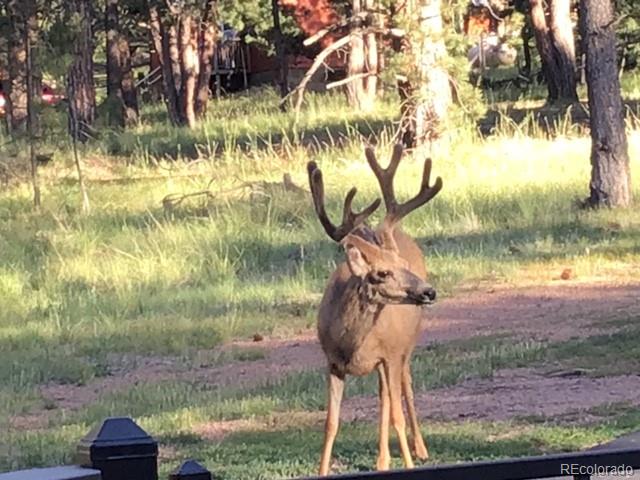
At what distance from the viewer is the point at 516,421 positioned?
8344 mm

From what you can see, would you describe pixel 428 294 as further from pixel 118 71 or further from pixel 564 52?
pixel 118 71

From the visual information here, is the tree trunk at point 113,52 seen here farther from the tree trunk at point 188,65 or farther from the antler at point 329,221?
the antler at point 329,221

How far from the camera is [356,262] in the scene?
6555mm

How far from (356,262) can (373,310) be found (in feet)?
0.85

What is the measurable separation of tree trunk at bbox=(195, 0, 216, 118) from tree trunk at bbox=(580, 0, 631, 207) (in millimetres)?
22468

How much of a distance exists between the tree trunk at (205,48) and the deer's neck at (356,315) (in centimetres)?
3309

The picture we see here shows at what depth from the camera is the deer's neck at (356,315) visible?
6.66 m

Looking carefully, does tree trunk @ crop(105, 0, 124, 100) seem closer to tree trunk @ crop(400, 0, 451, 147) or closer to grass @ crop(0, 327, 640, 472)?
tree trunk @ crop(400, 0, 451, 147)

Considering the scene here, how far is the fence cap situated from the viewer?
2.85 metres

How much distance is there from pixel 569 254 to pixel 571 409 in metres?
6.33

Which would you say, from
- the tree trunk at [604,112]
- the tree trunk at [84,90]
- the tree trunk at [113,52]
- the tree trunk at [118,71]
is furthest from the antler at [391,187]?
the tree trunk at [113,52]

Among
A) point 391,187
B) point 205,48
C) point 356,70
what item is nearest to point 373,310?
point 391,187

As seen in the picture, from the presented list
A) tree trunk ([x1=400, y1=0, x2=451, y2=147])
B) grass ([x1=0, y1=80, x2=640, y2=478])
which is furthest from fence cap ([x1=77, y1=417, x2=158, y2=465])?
tree trunk ([x1=400, y1=0, x2=451, y2=147])

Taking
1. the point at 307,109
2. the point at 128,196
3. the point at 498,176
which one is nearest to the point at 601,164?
the point at 498,176
